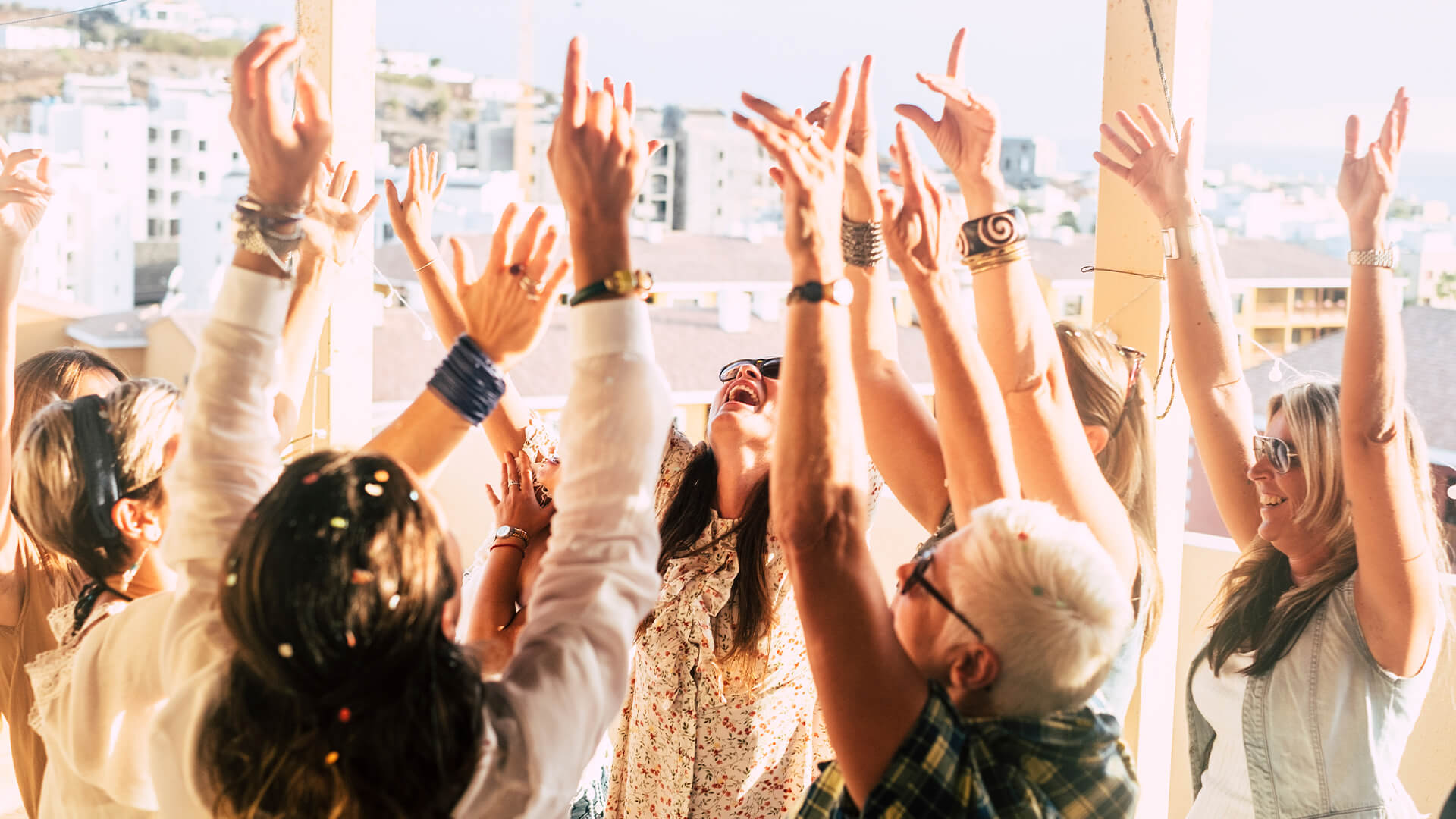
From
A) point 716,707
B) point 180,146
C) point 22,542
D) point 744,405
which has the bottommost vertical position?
point 716,707

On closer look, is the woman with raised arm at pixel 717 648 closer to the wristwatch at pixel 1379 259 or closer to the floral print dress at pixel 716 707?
the floral print dress at pixel 716 707

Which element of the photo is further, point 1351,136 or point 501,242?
point 1351,136

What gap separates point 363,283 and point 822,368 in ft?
5.19

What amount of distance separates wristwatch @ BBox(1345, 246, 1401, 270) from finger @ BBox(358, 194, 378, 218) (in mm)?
1240

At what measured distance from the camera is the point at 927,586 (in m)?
1.06

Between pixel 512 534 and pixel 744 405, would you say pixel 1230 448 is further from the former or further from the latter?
pixel 512 534

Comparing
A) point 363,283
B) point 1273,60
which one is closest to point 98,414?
point 363,283

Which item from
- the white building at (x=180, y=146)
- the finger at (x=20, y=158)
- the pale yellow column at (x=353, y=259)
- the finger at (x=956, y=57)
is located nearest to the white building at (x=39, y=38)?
the white building at (x=180, y=146)

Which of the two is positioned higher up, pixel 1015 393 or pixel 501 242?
pixel 501 242

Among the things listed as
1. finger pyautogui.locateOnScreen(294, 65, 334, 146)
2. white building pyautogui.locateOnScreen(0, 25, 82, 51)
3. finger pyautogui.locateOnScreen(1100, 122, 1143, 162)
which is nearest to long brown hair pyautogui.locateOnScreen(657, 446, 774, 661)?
finger pyautogui.locateOnScreen(1100, 122, 1143, 162)

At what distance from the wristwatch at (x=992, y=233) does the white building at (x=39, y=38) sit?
1703 centimetres

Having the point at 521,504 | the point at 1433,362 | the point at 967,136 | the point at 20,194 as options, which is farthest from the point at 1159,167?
the point at 1433,362

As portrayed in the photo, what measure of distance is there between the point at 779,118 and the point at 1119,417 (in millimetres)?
783

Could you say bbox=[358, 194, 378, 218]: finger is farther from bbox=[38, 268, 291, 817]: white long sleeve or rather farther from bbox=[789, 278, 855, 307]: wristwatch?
bbox=[789, 278, 855, 307]: wristwatch
